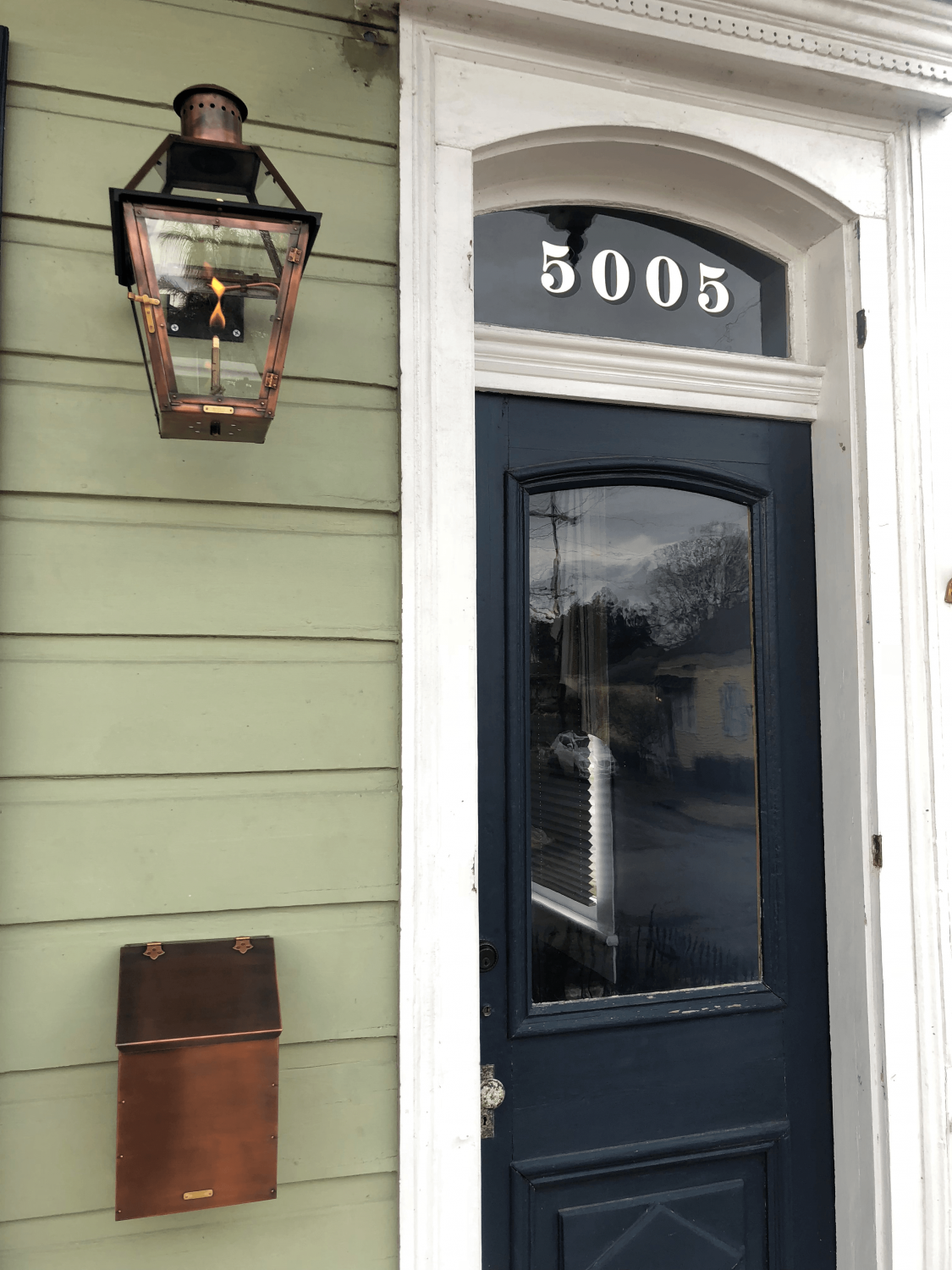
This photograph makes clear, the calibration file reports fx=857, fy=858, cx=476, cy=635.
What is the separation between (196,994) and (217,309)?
3.16ft

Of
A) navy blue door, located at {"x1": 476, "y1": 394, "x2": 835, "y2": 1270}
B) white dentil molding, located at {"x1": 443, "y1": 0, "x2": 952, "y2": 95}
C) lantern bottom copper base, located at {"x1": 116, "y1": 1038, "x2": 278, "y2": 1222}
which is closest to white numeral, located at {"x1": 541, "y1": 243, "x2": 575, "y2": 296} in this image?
navy blue door, located at {"x1": 476, "y1": 394, "x2": 835, "y2": 1270}

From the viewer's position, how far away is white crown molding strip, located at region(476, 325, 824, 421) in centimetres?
169

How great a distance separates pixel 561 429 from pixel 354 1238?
1480 mm

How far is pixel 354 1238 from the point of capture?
1.38m

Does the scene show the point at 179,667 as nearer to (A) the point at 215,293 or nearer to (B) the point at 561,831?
(A) the point at 215,293

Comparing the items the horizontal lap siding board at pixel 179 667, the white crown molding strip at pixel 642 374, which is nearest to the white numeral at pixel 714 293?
the white crown molding strip at pixel 642 374

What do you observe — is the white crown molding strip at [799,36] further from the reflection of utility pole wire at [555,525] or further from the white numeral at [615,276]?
the reflection of utility pole wire at [555,525]

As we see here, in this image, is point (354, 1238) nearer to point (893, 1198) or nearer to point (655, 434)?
point (893, 1198)

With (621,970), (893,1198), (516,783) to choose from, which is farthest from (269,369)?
(893,1198)

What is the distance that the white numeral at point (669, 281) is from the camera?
186 centimetres

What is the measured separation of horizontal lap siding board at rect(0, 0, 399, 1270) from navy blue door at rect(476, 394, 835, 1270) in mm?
307

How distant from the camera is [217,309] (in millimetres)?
1134

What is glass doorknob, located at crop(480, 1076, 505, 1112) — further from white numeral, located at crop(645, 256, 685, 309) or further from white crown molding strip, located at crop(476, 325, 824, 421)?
white numeral, located at crop(645, 256, 685, 309)

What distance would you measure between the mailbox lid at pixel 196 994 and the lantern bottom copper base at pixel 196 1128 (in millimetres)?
19
